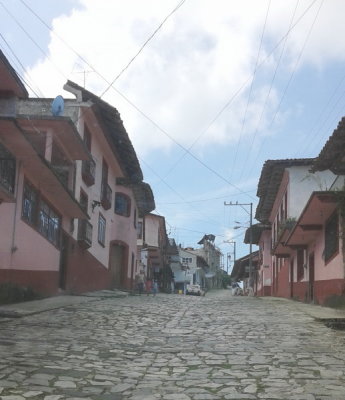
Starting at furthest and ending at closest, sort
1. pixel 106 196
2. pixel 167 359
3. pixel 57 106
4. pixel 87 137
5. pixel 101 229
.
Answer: pixel 101 229 → pixel 106 196 → pixel 87 137 → pixel 57 106 → pixel 167 359

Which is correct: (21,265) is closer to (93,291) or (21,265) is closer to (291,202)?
(93,291)

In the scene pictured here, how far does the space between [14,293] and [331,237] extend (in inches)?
356

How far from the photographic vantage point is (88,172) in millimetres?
21422

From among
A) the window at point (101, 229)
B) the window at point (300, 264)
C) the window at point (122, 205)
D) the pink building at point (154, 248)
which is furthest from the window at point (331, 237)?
the pink building at point (154, 248)

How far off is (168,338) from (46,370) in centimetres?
323

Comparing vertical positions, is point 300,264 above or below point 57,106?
below

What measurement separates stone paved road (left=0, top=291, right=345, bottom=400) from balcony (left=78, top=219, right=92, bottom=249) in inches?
388

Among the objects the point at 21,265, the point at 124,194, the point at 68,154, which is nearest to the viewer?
the point at 21,265

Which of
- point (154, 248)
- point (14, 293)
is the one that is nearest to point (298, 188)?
point (14, 293)

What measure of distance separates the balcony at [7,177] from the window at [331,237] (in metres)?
8.63

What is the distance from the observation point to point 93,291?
79.5 feet

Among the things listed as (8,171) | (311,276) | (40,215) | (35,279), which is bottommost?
(35,279)

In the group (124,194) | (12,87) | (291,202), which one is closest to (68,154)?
(12,87)

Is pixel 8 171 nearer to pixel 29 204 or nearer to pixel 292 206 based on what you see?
pixel 29 204
